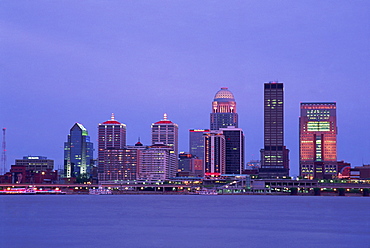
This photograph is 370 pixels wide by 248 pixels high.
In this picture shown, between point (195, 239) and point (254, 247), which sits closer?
point (254, 247)

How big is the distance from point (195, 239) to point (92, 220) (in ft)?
118

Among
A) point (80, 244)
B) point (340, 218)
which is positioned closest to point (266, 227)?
point (340, 218)

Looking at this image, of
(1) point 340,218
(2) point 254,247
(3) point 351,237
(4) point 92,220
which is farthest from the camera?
(1) point 340,218

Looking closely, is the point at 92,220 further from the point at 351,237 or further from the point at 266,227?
the point at 351,237

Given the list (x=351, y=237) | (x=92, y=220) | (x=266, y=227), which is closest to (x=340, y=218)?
(x=266, y=227)

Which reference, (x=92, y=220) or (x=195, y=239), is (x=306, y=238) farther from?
(x=92, y=220)

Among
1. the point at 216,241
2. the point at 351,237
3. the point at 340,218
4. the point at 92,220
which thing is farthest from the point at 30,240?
the point at 340,218

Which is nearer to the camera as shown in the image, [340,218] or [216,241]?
[216,241]

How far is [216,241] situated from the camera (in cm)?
8262

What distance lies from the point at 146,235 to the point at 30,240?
15122 millimetres

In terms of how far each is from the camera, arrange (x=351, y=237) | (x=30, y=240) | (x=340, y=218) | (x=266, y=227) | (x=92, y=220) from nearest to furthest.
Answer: (x=30, y=240) < (x=351, y=237) < (x=266, y=227) < (x=92, y=220) < (x=340, y=218)

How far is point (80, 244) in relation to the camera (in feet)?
259

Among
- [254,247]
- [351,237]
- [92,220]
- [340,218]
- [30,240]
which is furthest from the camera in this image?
[340,218]

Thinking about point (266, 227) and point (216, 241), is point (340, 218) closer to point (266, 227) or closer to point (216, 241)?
point (266, 227)
